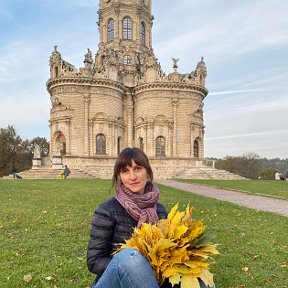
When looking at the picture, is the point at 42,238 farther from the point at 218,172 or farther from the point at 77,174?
the point at 218,172

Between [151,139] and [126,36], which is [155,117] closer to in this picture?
[151,139]

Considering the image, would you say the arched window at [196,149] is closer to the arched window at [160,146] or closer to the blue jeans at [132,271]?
the arched window at [160,146]

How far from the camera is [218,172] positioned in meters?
40.5

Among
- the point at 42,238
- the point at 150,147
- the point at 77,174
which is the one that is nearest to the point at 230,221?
the point at 42,238

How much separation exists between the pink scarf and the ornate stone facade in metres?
37.0

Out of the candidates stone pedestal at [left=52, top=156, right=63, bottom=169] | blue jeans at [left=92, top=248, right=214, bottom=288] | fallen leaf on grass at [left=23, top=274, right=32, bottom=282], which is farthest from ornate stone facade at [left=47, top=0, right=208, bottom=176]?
blue jeans at [left=92, top=248, right=214, bottom=288]

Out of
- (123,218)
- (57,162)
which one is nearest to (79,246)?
(123,218)

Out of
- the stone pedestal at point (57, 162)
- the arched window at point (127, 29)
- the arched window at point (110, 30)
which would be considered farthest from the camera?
the arched window at point (110, 30)

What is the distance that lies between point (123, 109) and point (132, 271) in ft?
140

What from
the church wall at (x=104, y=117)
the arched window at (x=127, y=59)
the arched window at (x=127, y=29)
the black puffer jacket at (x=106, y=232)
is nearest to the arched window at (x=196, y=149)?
the church wall at (x=104, y=117)

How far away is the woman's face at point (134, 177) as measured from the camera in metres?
3.60

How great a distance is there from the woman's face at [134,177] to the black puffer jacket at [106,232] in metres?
0.22

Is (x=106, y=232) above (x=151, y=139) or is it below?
below

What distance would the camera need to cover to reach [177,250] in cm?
279
